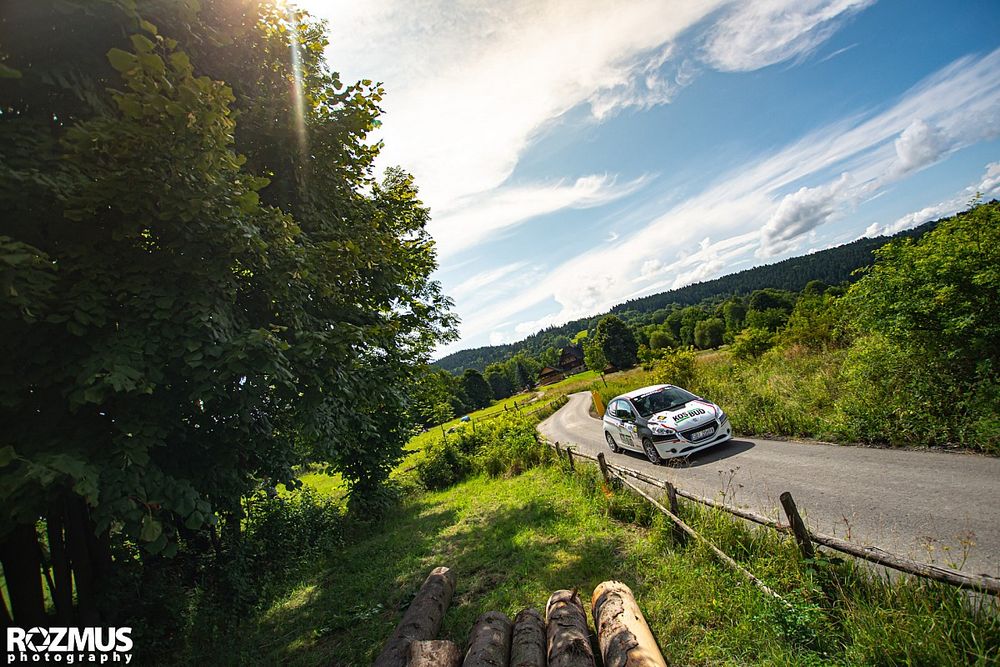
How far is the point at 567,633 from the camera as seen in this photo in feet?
13.1

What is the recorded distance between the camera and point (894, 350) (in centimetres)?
803

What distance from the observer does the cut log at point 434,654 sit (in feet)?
13.0

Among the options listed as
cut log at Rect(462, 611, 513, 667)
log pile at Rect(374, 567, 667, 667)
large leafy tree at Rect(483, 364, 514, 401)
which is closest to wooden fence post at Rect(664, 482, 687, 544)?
log pile at Rect(374, 567, 667, 667)

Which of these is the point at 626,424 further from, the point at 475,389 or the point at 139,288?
the point at 475,389

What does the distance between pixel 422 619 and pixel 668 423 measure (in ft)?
23.8

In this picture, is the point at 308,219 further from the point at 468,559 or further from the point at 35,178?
the point at 468,559

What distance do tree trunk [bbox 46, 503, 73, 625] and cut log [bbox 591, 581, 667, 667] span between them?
6705mm

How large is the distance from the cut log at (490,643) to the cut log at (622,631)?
962 mm

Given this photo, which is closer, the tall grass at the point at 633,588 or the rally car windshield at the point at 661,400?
the tall grass at the point at 633,588

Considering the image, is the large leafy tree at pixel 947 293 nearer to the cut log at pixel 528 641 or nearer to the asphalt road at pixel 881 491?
the asphalt road at pixel 881 491

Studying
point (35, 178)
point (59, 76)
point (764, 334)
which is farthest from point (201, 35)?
point (764, 334)

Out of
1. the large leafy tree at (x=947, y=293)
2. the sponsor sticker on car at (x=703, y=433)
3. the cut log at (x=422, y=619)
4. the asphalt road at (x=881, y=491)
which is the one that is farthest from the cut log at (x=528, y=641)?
the large leafy tree at (x=947, y=293)

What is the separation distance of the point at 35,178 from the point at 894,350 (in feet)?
41.4

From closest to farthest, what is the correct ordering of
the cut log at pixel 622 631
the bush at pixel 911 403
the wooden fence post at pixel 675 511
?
the cut log at pixel 622 631
the wooden fence post at pixel 675 511
the bush at pixel 911 403
